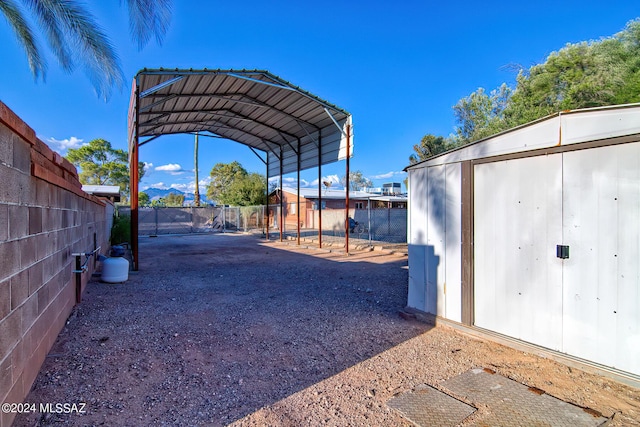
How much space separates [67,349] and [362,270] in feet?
20.4

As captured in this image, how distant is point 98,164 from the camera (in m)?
30.4

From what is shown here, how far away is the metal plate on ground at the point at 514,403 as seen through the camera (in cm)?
234

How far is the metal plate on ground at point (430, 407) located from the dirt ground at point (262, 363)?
8 centimetres

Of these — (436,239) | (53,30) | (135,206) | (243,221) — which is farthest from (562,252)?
(243,221)

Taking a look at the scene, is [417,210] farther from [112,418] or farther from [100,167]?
[100,167]

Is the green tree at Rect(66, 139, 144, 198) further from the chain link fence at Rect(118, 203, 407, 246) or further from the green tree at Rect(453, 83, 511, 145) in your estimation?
the green tree at Rect(453, 83, 511, 145)

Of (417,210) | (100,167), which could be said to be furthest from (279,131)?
(100,167)

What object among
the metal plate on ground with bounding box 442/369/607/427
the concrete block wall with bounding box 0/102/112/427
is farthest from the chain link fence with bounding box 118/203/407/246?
the concrete block wall with bounding box 0/102/112/427

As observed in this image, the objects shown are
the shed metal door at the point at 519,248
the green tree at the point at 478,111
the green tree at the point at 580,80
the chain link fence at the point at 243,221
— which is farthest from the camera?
the green tree at the point at 478,111

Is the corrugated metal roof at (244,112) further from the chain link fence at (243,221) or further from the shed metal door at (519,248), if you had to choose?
the shed metal door at (519,248)

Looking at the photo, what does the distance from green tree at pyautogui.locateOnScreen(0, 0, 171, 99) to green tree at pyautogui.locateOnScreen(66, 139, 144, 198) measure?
27.6 metres

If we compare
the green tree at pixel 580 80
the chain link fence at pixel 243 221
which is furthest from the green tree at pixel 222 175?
the green tree at pixel 580 80

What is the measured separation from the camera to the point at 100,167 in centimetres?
3038

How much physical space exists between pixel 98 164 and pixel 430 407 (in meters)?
35.4
